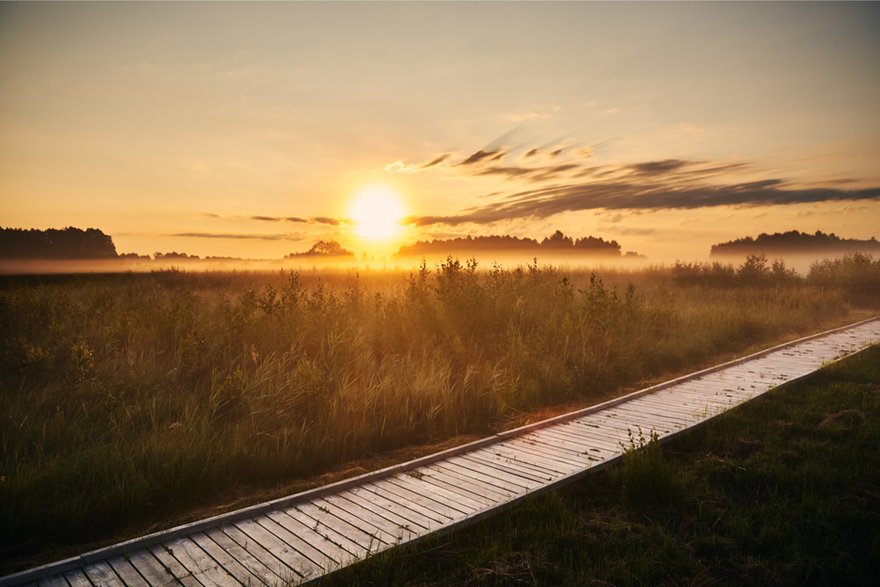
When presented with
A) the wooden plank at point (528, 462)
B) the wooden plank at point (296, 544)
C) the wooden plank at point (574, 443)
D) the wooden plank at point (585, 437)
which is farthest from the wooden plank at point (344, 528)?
the wooden plank at point (585, 437)

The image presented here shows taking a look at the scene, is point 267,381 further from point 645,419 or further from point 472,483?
point 645,419

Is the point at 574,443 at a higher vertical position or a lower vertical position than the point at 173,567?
lower

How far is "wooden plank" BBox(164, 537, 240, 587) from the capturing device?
3.20 meters

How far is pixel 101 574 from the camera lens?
3.24m

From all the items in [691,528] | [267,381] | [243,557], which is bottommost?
[691,528]

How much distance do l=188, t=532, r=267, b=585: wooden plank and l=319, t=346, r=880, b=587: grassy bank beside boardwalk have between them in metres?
0.45

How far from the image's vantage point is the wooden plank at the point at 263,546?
3.31 metres

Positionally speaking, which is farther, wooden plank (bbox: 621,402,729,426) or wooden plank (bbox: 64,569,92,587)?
wooden plank (bbox: 621,402,729,426)

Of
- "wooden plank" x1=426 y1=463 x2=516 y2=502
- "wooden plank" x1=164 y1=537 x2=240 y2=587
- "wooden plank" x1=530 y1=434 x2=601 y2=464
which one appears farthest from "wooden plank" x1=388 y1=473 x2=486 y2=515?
"wooden plank" x1=164 y1=537 x2=240 y2=587

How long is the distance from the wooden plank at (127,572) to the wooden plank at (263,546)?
0.59m

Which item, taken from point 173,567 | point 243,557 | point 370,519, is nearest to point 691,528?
point 370,519

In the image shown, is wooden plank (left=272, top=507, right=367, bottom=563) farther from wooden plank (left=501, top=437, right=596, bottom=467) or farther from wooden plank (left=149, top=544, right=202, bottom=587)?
wooden plank (left=501, top=437, right=596, bottom=467)

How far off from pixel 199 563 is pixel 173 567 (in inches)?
5.8

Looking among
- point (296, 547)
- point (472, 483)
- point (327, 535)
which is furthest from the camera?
point (472, 483)
